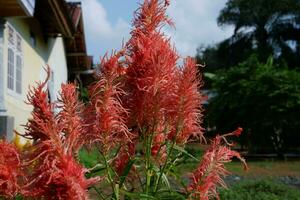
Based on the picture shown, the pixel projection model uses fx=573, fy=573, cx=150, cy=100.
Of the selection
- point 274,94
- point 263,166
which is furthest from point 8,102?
point 274,94

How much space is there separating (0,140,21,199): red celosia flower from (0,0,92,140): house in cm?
469

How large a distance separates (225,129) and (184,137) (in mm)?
21694

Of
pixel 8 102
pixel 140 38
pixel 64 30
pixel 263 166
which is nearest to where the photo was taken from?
pixel 140 38

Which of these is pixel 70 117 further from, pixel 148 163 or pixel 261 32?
pixel 261 32

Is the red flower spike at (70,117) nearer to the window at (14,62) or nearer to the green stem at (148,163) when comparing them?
the green stem at (148,163)

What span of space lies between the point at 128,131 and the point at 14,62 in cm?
934

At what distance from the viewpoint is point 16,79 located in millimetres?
11391

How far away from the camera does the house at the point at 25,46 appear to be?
30.4 ft

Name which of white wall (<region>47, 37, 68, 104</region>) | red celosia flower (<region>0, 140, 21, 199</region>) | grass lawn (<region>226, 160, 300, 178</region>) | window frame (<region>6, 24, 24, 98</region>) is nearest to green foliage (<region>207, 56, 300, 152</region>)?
grass lawn (<region>226, 160, 300, 178</region>)

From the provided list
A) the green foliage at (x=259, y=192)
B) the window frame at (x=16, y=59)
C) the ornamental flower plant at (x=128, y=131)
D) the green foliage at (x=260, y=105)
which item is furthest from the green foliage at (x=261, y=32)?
the ornamental flower plant at (x=128, y=131)

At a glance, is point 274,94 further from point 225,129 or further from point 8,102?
point 8,102

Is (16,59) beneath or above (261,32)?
beneath

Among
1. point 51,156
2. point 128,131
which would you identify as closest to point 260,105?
point 128,131

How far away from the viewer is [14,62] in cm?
1097
